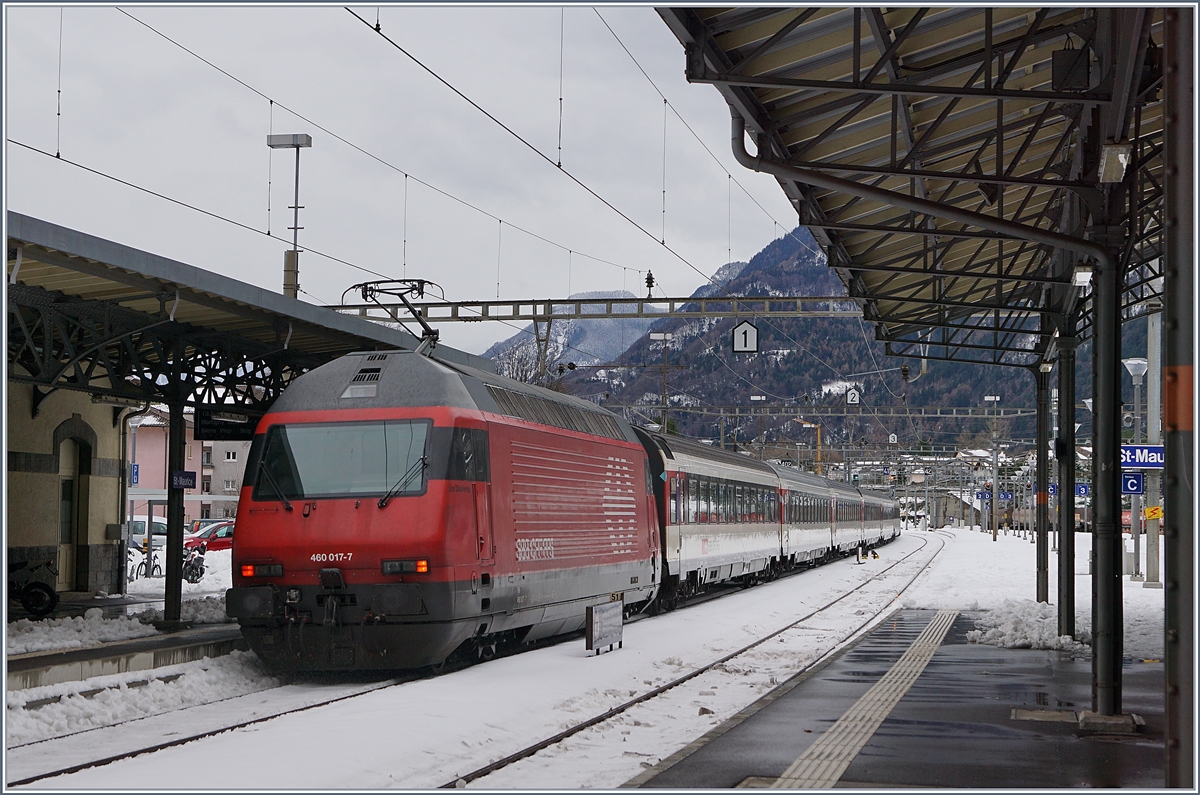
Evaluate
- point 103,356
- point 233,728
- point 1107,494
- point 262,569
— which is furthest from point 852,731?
point 103,356

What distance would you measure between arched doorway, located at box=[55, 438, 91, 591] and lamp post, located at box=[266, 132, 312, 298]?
1064 centimetres

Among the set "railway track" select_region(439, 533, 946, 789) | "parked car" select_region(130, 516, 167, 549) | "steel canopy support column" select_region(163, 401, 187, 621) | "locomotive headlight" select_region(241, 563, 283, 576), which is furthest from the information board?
"parked car" select_region(130, 516, 167, 549)

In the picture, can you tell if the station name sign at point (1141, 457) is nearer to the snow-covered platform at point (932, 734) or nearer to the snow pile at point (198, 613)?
the snow-covered platform at point (932, 734)

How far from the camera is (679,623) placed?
20.2 metres

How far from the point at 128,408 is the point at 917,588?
1760 centimetres

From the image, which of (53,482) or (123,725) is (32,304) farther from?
(53,482)

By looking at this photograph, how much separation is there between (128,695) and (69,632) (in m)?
4.54

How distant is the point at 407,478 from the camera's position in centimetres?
1273

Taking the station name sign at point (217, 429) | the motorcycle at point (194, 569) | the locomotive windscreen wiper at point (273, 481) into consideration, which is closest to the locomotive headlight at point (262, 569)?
the locomotive windscreen wiper at point (273, 481)

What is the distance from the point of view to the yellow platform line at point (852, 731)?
806 centimetres

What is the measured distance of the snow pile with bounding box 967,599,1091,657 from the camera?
639 inches

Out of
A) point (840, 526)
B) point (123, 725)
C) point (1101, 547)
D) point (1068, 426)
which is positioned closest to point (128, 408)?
point (123, 725)

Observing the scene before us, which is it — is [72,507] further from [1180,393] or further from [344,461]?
[1180,393]

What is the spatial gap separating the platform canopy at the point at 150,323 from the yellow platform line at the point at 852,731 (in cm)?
825
